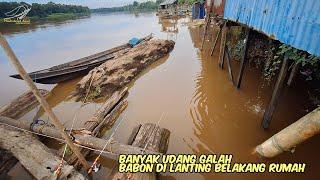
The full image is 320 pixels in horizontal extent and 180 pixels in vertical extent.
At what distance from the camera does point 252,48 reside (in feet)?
35.2

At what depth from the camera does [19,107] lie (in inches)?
338

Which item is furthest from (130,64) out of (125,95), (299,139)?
(299,139)

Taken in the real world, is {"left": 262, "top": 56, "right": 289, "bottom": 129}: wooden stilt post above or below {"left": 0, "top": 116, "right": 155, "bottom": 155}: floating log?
above

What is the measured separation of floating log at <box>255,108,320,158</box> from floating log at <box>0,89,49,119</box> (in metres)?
8.58

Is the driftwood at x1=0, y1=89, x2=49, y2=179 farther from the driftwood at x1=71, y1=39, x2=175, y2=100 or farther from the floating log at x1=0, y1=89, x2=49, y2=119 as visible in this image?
the driftwood at x1=71, y1=39, x2=175, y2=100

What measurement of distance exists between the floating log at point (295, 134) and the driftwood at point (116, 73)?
6858mm

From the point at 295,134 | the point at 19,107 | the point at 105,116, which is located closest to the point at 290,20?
the point at 295,134

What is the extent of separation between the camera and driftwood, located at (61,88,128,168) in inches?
217

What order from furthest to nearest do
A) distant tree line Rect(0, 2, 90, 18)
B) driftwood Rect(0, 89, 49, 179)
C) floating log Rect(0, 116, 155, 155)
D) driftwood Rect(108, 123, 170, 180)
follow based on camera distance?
distant tree line Rect(0, 2, 90, 18) < driftwood Rect(0, 89, 49, 179) < driftwood Rect(108, 123, 170, 180) < floating log Rect(0, 116, 155, 155)

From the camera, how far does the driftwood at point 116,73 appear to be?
31.4 ft

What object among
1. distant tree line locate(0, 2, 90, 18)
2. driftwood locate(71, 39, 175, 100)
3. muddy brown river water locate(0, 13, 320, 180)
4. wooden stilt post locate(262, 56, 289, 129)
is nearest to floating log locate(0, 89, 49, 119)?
muddy brown river water locate(0, 13, 320, 180)

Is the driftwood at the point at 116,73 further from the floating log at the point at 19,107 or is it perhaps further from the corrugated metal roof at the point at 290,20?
the corrugated metal roof at the point at 290,20

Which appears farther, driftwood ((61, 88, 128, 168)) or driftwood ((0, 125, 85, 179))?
driftwood ((61, 88, 128, 168))

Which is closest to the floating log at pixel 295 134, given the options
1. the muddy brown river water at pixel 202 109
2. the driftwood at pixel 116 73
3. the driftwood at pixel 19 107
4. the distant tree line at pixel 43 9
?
the muddy brown river water at pixel 202 109
